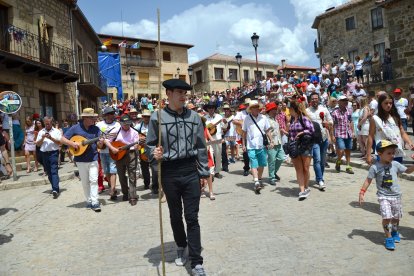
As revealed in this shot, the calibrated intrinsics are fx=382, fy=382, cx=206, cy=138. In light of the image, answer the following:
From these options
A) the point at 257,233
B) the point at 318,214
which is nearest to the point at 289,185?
the point at 318,214

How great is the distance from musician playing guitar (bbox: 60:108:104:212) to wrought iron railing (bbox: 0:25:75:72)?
9657 mm

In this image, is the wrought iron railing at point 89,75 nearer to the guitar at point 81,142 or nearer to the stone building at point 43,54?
the stone building at point 43,54

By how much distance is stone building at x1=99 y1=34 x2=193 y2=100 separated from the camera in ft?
158

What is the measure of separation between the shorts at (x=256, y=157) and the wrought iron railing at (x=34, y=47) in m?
11.6

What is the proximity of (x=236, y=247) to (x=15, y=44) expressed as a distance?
1422 cm

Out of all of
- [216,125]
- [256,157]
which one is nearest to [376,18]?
[216,125]

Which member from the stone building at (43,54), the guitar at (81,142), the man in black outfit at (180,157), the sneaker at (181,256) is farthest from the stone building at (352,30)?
the sneaker at (181,256)

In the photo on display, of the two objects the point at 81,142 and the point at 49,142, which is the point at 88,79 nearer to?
the point at 49,142

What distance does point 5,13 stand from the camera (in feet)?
49.9

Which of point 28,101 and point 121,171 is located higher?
point 28,101

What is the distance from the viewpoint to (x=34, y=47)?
16.3 metres

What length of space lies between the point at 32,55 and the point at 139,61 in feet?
109

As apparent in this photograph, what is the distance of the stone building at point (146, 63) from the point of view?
4816 cm

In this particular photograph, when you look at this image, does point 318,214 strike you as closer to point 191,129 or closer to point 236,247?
point 236,247
